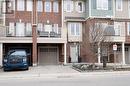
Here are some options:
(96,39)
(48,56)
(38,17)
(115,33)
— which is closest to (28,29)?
(38,17)

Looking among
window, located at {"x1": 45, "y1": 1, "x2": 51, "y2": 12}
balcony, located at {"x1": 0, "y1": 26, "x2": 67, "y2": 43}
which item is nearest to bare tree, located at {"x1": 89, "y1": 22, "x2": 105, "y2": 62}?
balcony, located at {"x1": 0, "y1": 26, "x2": 67, "y2": 43}

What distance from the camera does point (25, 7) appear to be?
31656mm

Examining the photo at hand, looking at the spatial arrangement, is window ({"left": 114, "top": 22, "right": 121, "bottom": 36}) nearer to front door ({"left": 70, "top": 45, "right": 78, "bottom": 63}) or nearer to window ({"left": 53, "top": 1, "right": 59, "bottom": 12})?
front door ({"left": 70, "top": 45, "right": 78, "bottom": 63})

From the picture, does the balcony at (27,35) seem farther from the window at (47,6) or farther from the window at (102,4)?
the window at (102,4)

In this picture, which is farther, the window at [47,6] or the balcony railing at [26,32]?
the window at [47,6]

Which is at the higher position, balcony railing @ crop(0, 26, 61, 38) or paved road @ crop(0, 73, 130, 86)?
balcony railing @ crop(0, 26, 61, 38)

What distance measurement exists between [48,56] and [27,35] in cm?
456

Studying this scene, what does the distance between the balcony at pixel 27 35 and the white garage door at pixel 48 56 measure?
296cm

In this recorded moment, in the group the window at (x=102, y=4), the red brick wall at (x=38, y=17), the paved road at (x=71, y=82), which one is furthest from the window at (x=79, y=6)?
the paved road at (x=71, y=82)

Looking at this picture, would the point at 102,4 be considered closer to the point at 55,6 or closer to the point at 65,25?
the point at 65,25

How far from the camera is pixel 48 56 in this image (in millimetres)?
32469

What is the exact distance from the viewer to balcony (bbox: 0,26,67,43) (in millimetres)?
28156

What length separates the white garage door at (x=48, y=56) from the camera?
106 ft

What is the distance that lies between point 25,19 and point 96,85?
2072cm
